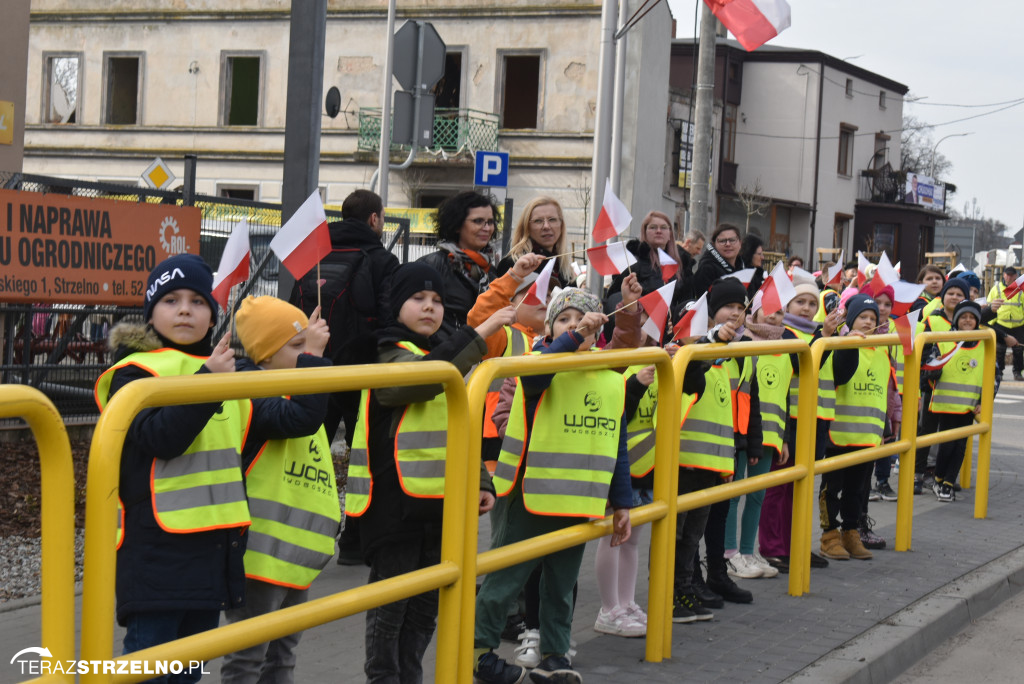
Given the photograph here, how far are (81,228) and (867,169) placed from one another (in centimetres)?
4556

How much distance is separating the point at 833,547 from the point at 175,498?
16.4ft

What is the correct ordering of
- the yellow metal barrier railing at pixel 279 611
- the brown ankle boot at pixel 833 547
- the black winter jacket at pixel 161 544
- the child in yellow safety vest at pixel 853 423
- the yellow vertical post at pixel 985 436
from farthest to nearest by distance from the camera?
1. the yellow vertical post at pixel 985 436
2. the brown ankle boot at pixel 833 547
3. the child in yellow safety vest at pixel 853 423
4. the black winter jacket at pixel 161 544
5. the yellow metal barrier railing at pixel 279 611

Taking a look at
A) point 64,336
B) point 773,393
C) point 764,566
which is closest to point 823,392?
point 773,393

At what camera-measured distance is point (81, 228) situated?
8898 mm

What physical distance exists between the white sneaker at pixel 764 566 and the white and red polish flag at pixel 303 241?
355 centimetres

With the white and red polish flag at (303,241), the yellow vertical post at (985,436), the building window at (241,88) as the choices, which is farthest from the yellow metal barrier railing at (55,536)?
the building window at (241,88)

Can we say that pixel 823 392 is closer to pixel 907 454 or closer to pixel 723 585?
pixel 907 454

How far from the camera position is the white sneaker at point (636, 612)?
541cm

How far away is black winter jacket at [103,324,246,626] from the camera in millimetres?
3051

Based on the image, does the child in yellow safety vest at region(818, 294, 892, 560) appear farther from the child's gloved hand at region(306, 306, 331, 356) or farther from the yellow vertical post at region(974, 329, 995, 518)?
the child's gloved hand at region(306, 306, 331, 356)

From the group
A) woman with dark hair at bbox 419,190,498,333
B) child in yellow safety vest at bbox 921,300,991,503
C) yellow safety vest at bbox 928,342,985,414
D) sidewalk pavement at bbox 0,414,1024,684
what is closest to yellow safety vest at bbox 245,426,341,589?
sidewalk pavement at bbox 0,414,1024,684

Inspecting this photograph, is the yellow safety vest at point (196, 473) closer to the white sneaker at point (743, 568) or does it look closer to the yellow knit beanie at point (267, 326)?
the yellow knit beanie at point (267, 326)

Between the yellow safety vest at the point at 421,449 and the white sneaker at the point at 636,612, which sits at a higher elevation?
the yellow safety vest at the point at 421,449

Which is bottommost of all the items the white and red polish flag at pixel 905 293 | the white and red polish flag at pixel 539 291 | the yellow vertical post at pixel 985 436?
the yellow vertical post at pixel 985 436
